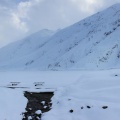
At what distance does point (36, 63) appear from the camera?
2557 inches

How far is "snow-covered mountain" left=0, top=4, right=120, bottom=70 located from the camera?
4876 cm

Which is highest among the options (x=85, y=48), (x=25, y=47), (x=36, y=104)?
(x=25, y=47)

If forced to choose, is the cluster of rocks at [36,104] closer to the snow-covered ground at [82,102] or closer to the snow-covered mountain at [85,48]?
the snow-covered ground at [82,102]

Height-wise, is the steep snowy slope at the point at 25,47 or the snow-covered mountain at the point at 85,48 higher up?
the steep snowy slope at the point at 25,47

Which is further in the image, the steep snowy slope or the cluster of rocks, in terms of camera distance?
the steep snowy slope

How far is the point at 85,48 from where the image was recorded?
57.0m

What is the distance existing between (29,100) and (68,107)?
3.65 metres

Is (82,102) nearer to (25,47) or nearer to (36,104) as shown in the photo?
(36,104)

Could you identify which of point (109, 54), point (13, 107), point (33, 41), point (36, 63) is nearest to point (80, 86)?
point (13, 107)

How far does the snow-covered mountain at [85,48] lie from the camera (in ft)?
160

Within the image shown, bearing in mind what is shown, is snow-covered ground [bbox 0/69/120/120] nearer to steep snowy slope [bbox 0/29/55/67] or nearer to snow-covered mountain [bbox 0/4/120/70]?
snow-covered mountain [bbox 0/4/120/70]

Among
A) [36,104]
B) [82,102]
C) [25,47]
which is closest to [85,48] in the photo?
[36,104]

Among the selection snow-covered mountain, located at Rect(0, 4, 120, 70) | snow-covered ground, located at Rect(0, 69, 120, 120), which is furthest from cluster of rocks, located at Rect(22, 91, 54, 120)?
snow-covered mountain, located at Rect(0, 4, 120, 70)

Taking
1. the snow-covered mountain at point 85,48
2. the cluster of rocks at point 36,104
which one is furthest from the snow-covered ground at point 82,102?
the snow-covered mountain at point 85,48
